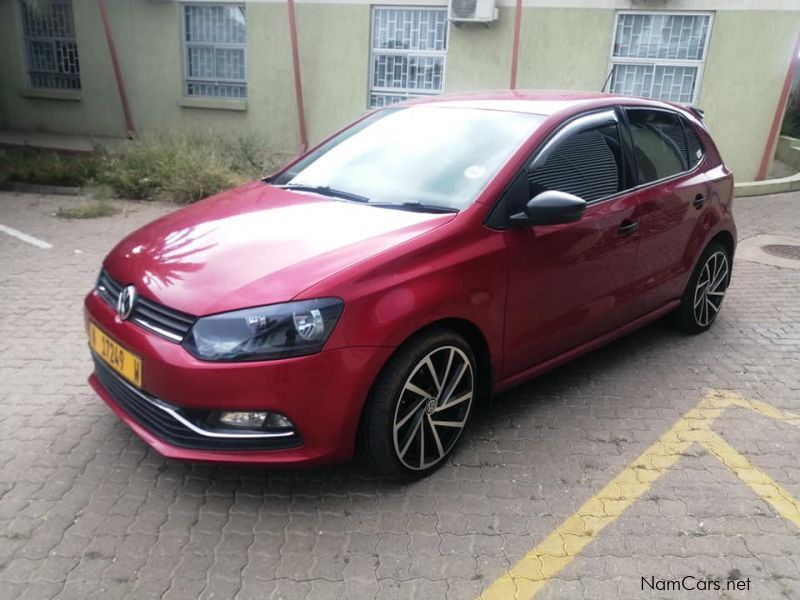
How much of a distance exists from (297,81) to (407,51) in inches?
79.4

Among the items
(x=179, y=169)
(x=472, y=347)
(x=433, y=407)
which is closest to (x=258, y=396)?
(x=433, y=407)

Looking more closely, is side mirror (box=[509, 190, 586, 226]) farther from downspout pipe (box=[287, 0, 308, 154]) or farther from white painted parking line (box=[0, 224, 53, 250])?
downspout pipe (box=[287, 0, 308, 154])

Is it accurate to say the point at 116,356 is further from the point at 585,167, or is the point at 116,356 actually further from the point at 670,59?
the point at 670,59

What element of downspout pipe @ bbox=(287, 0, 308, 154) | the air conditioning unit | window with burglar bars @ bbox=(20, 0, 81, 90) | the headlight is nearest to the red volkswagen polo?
the headlight

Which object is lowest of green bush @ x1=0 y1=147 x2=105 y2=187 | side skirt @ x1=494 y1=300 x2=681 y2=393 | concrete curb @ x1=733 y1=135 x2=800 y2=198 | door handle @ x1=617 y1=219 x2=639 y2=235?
green bush @ x1=0 y1=147 x2=105 y2=187

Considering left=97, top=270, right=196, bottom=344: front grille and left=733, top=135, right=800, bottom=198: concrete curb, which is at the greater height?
left=97, top=270, right=196, bottom=344: front grille

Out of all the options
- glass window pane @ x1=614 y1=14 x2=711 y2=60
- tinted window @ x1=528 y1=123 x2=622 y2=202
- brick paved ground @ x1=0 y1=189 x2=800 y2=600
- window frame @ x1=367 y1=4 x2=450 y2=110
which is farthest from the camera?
window frame @ x1=367 y1=4 x2=450 y2=110

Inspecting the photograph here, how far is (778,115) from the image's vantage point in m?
9.88

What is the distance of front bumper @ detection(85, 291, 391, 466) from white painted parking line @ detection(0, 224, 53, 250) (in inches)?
181

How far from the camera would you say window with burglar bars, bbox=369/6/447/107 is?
36.3ft

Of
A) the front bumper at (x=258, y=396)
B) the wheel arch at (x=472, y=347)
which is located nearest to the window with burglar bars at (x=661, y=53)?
the wheel arch at (x=472, y=347)

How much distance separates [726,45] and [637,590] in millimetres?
9696

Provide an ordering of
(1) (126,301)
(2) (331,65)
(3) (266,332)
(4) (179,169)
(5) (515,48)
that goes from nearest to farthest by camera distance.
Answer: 1. (3) (266,332)
2. (1) (126,301)
3. (4) (179,169)
4. (5) (515,48)
5. (2) (331,65)

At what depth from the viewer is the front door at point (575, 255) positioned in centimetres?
317
